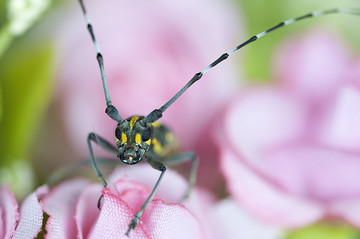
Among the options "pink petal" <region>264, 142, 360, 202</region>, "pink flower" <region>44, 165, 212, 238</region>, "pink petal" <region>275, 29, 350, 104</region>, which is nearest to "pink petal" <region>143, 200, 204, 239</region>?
"pink flower" <region>44, 165, 212, 238</region>

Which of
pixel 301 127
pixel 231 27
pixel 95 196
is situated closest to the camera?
pixel 95 196

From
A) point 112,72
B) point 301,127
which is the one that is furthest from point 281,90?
point 112,72

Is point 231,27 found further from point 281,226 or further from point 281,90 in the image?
point 281,226

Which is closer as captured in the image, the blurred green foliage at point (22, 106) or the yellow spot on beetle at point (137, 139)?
the yellow spot on beetle at point (137, 139)

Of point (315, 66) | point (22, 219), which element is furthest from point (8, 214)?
point (315, 66)

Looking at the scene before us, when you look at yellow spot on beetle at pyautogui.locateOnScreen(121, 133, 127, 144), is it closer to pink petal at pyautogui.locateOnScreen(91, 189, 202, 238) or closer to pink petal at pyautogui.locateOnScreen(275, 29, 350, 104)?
pink petal at pyautogui.locateOnScreen(91, 189, 202, 238)

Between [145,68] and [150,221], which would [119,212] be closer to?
[150,221]

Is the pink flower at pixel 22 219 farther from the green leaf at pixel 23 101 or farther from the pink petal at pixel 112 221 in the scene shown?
the green leaf at pixel 23 101

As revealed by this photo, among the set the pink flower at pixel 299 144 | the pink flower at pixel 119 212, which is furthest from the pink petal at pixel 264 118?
the pink flower at pixel 119 212
